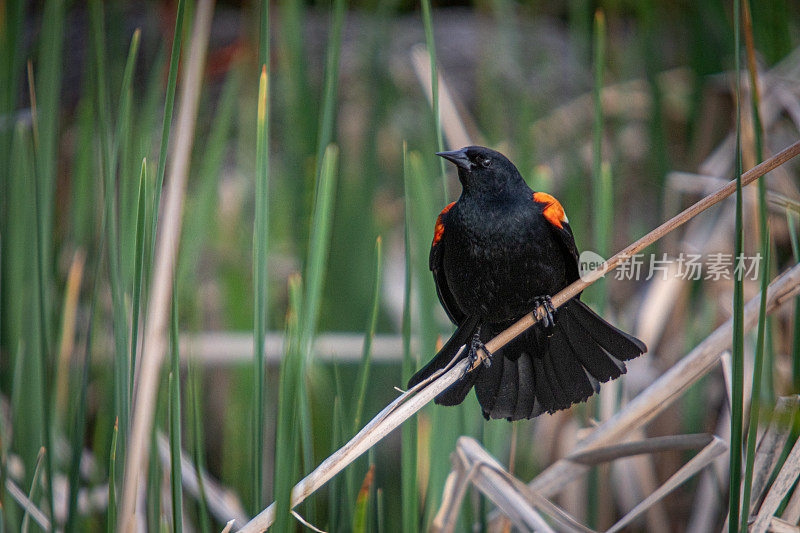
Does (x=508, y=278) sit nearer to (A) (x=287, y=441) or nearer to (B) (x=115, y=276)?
(A) (x=287, y=441)

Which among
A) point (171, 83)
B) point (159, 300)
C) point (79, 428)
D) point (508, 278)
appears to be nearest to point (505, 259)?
point (508, 278)

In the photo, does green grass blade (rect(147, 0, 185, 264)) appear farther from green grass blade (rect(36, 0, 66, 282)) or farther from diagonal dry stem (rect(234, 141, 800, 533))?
green grass blade (rect(36, 0, 66, 282))

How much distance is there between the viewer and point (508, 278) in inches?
36.2

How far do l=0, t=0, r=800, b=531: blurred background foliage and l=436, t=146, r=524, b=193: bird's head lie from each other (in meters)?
0.10

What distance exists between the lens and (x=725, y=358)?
4.34 feet

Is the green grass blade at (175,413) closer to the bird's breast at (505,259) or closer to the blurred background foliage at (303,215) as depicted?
the blurred background foliage at (303,215)

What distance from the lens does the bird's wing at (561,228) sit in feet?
3.03

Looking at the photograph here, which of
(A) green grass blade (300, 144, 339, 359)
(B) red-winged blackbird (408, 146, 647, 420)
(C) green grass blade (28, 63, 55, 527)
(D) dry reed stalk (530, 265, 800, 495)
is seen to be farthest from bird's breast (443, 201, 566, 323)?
(C) green grass blade (28, 63, 55, 527)

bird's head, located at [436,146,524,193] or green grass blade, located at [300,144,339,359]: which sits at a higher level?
bird's head, located at [436,146,524,193]

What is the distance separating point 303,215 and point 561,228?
1.13m

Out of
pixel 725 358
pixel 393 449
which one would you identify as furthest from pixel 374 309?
pixel 393 449

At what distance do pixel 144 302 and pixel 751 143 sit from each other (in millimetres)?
1472

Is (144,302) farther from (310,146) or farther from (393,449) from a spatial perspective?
(393,449)

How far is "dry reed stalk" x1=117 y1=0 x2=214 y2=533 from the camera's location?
97cm
